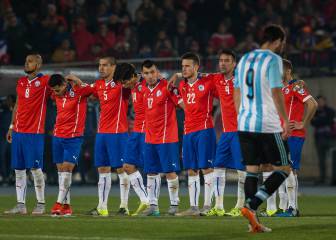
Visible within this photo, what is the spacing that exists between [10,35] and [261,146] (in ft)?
50.4

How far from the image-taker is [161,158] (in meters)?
18.2

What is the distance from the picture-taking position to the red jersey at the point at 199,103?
1811 cm

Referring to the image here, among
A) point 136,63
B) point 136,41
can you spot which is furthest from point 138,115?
point 136,41

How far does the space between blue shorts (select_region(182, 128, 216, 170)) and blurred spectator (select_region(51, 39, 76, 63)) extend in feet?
38.3

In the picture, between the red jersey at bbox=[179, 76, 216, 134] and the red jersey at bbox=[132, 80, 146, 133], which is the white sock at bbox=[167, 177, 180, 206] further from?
the red jersey at bbox=[132, 80, 146, 133]

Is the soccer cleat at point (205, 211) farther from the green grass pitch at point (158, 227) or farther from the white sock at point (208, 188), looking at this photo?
the green grass pitch at point (158, 227)

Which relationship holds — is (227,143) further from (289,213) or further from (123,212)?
(123,212)

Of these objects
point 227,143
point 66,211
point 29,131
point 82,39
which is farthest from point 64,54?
point 227,143

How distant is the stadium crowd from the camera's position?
97.0 ft

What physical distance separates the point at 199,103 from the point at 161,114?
0.63 m

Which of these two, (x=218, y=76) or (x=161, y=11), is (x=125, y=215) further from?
(x=161, y=11)

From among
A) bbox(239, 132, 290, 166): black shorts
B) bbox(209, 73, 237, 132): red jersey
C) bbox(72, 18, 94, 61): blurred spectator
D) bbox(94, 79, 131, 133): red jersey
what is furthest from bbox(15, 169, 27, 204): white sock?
bbox(72, 18, 94, 61): blurred spectator

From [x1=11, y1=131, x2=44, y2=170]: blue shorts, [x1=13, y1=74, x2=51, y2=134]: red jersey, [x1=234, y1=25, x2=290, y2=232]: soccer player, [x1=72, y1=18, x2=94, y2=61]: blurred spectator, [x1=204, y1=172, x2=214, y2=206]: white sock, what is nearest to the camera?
[x1=234, y1=25, x2=290, y2=232]: soccer player

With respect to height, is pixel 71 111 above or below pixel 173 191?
above
